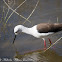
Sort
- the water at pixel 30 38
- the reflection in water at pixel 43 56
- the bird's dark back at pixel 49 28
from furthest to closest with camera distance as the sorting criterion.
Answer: the bird's dark back at pixel 49 28 < the water at pixel 30 38 < the reflection in water at pixel 43 56

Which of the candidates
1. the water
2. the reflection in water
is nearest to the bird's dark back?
the water

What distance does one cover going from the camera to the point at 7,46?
6789 mm

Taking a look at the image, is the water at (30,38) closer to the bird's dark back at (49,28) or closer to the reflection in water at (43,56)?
the reflection in water at (43,56)

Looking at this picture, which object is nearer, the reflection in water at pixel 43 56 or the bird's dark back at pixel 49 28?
the reflection in water at pixel 43 56

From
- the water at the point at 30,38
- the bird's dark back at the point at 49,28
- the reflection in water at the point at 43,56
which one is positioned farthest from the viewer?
the bird's dark back at the point at 49,28

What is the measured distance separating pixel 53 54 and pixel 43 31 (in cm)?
93

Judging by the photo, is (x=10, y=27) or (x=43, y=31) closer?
(x=43, y=31)

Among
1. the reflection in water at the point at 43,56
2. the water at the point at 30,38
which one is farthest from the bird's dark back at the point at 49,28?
the reflection in water at the point at 43,56

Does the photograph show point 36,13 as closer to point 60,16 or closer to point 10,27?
point 60,16

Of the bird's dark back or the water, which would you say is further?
the bird's dark back

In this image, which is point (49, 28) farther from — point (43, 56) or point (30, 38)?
point (30, 38)

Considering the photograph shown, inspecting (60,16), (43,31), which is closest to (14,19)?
(60,16)

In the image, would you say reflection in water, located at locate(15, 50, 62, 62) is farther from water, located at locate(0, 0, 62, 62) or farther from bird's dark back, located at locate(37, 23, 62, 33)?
bird's dark back, located at locate(37, 23, 62, 33)

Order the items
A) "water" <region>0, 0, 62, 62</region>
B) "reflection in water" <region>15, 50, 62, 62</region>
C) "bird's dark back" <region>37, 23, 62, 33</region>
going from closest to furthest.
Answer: "reflection in water" <region>15, 50, 62, 62</region>, "water" <region>0, 0, 62, 62</region>, "bird's dark back" <region>37, 23, 62, 33</region>
